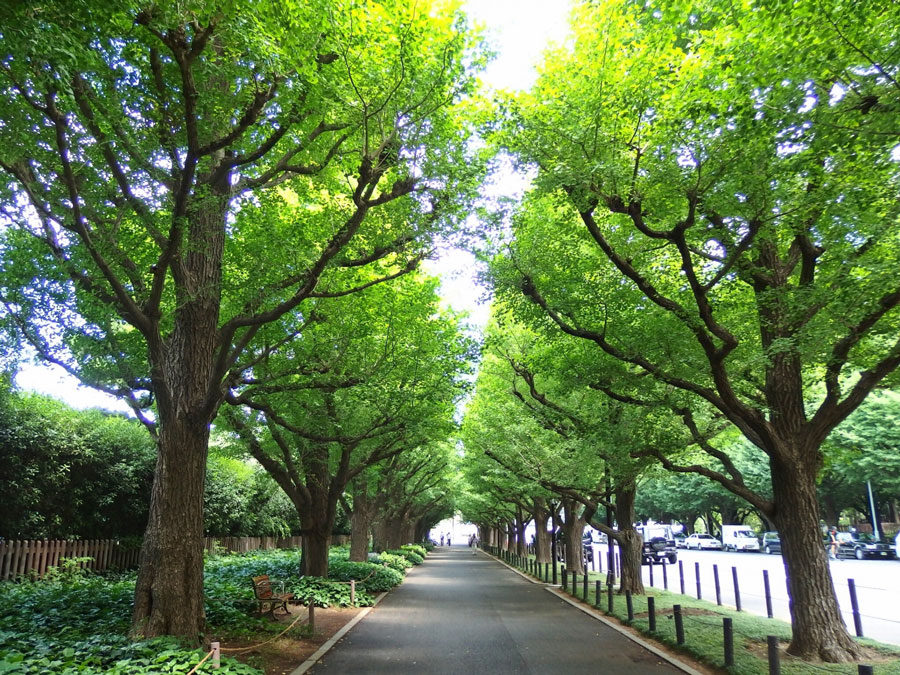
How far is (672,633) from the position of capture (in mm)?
10148

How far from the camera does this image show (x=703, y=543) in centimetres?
5247

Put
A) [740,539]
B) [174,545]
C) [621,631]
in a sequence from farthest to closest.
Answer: [740,539]
[621,631]
[174,545]

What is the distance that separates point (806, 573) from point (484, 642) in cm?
509

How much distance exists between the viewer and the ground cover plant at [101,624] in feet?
19.8

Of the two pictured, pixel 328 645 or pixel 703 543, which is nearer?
pixel 328 645

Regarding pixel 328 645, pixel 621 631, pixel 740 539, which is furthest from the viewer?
pixel 740 539

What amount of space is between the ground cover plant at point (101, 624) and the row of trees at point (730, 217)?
6.87 m

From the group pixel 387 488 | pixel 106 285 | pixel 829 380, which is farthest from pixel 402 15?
pixel 387 488

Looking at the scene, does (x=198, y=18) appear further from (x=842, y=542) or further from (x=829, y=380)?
(x=842, y=542)

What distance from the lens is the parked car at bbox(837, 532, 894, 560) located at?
32812 mm

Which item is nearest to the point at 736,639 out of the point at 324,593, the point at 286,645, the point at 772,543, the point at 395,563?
the point at 286,645

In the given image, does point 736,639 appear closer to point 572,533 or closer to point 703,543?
point 572,533

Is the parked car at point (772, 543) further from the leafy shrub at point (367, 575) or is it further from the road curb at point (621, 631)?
the leafy shrub at point (367, 575)

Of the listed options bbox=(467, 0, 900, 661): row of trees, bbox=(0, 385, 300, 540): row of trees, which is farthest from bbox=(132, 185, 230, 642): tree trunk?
bbox=(0, 385, 300, 540): row of trees
